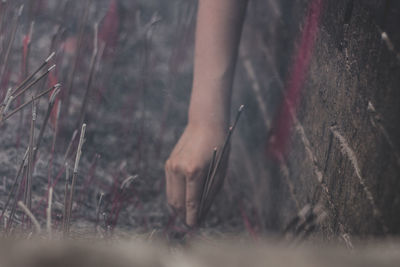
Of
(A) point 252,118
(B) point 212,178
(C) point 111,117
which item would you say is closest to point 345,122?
(B) point 212,178

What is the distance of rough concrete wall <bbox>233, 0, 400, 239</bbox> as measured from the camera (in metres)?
0.94

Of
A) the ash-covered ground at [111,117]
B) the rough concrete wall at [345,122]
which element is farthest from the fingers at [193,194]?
the rough concrete wall at [345,122]

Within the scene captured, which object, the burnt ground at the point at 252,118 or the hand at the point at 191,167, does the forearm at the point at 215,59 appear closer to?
the hand at the point at 191,167

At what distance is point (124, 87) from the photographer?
2203mm

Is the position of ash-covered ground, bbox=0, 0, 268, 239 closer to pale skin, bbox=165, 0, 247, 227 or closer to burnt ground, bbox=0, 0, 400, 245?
burnt ground, bbox=0, 0, 400, 245

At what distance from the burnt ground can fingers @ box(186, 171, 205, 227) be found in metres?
0.21

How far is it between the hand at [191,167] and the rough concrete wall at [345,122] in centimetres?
25

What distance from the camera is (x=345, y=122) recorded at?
3.90 ft

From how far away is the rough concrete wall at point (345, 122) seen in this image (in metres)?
0.94

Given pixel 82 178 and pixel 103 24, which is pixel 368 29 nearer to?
pixel 82 178

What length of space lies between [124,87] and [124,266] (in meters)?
1.74

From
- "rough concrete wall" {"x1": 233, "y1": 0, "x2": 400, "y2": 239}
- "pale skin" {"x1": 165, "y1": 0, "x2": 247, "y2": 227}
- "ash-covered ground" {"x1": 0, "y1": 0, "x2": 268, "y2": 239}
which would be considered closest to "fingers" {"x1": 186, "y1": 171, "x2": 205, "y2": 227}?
"pale skin" {"x1": 165, "y1": 0, "x2": 247, "y2": 227}

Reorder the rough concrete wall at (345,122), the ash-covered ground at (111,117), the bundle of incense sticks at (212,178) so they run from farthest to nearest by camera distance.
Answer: the ash-covered ground at (111,117), the bundle of incense sticks at (212,178), the rough concrete wall at (345,122)

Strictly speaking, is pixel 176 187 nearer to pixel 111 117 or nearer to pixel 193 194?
pixel 193 194
